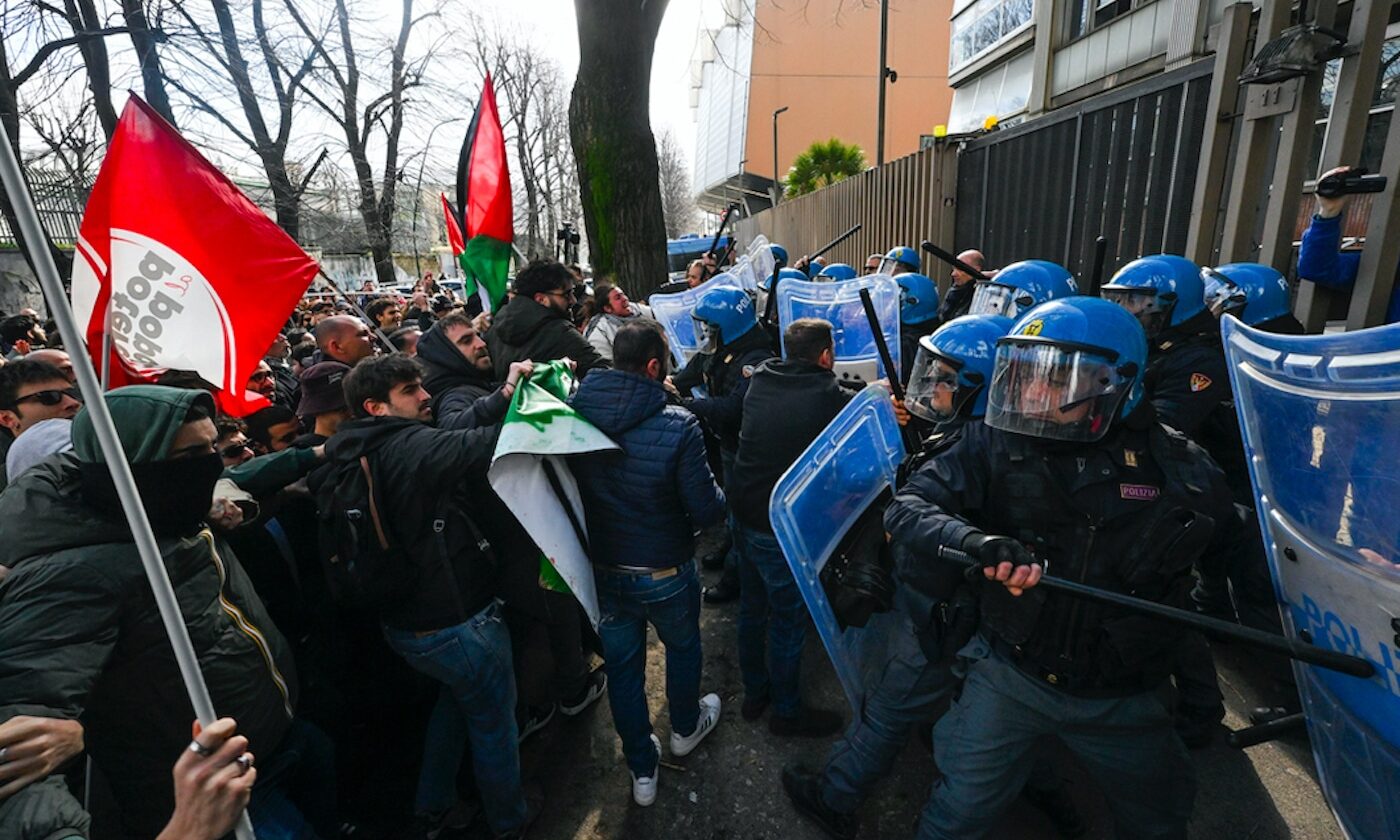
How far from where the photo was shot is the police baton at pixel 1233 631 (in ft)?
4.32

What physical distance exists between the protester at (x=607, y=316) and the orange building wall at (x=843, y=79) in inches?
1396

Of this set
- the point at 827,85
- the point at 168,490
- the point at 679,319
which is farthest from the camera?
the point at 827,85

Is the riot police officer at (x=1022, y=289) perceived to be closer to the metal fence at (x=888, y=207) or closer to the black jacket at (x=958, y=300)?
the black jacket at (x=958, y=300)

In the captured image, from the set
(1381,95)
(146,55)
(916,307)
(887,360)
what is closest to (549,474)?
(887,360)

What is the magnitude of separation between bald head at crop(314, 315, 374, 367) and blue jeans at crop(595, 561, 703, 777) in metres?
2.14

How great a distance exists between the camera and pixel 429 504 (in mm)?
2223

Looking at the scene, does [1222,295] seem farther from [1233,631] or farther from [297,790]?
[297,790]

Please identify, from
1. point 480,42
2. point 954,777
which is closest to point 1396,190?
point 954,777

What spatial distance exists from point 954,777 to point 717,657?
1894mm

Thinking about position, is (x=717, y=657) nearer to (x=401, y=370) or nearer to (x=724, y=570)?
(x=724, y=570)

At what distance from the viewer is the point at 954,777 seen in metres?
1.95

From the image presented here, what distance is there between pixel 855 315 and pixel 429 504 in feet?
9.69

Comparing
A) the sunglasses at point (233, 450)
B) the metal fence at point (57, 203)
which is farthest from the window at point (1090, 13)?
the metal fence at point (57, 203)

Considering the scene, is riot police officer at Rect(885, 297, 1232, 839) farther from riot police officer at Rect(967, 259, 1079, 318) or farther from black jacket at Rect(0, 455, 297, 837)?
riot police officer at Rect(967, 259, 1079, 318)
